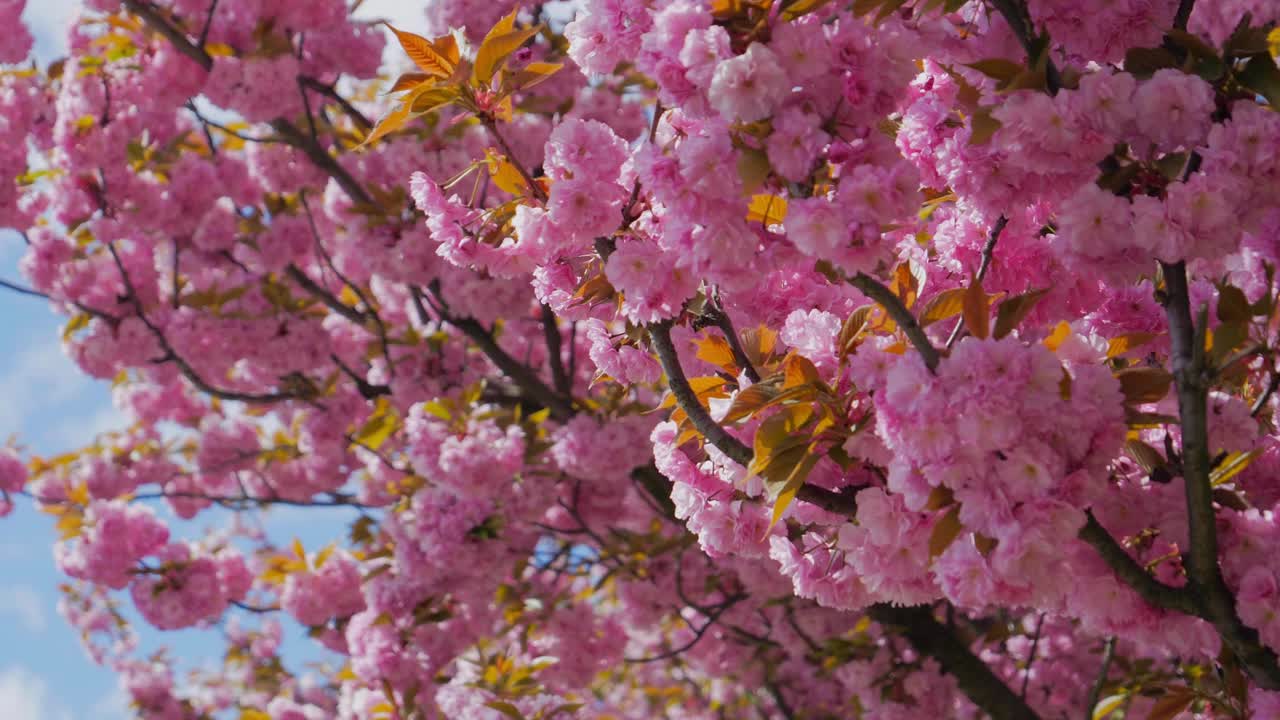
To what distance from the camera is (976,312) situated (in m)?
1.50

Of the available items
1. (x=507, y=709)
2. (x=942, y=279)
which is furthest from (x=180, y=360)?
(x=942, y=279)

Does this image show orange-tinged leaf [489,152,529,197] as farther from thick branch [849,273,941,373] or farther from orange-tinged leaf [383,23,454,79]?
thick branch [849,273,941,373]

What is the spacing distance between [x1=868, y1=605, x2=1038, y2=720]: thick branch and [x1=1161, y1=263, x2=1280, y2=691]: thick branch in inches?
101

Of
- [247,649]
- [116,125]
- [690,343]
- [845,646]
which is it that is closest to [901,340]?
[690,343]

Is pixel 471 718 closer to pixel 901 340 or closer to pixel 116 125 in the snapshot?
pixel 901 340

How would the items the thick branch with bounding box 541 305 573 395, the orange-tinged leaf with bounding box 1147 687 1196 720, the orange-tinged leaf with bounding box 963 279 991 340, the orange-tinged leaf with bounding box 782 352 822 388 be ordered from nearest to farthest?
1. the orange-tinged leaf with bounding box 963 279 991 340
2. the orange-tinged leaf with bounding box 782 352 822 388
3. the orange-tinged leaf with bounding box 1147 687 1196 720
4. the thick branch with bounding box 541 305 573 395

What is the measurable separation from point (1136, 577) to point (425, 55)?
1.48m

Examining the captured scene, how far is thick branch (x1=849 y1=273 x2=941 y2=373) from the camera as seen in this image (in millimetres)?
1488

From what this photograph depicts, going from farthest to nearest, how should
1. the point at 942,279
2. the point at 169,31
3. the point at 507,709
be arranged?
the point at 169,31 < the point at 507,709 < the point at 942,279

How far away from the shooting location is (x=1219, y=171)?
1.52m

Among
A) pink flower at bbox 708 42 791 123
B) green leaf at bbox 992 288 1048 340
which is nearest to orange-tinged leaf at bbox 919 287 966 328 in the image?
green leaf at bbox 992 288 1048 340

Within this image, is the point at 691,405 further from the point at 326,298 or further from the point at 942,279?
the point at 326,298

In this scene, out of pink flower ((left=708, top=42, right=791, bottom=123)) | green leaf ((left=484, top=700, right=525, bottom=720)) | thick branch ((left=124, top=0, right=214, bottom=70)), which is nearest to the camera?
pink flower ((left=708, top=42, right=791, bottom=123))

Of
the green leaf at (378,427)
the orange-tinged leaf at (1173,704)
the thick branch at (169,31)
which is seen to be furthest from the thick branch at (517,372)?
the orange-tinged leaf at (1173,704)
